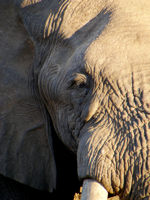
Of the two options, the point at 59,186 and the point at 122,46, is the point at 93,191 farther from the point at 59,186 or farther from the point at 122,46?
the point at 59,186

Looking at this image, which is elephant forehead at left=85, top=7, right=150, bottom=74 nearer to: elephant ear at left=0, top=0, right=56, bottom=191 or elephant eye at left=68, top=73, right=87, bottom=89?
elephant eye at left=68, top=73, right=87, bottom=89

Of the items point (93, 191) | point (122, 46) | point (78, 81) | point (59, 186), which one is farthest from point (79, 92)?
point (59, 186)

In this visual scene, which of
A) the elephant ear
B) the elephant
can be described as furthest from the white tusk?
the elephant ear

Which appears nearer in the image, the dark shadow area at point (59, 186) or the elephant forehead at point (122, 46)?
the elephant forehead at point (122, 46)

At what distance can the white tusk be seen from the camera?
223cm

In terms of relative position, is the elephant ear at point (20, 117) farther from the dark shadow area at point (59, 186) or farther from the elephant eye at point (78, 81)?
the elephant eye at point (78, 81)

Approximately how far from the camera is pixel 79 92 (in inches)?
101

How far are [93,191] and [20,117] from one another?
881 millimetres

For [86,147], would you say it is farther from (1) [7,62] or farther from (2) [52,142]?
(1) [7,62]

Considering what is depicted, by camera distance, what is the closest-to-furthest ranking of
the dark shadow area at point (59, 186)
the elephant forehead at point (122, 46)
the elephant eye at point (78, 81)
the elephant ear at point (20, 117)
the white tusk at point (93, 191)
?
the white tusk at point (93, 191)
the elephant forehead at point (122, 46)
the elephant eye at point (78, 81)
the elephant ear at point (20, 117)
the dark shadow area at point (59, 186)

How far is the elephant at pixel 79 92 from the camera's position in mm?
2302

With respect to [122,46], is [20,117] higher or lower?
lower

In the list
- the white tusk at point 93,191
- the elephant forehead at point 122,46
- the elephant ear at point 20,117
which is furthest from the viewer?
the elephant ear at point 20,117

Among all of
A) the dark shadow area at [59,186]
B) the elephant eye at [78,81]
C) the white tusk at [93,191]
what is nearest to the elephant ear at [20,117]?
the dark shadow area at [59,186]
